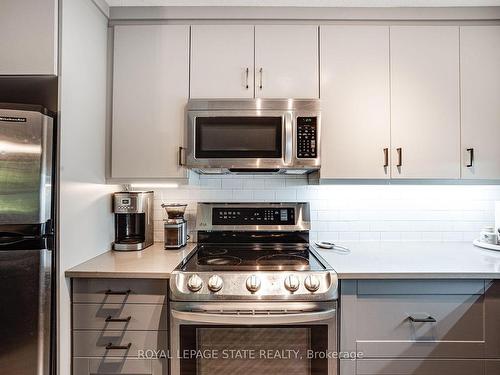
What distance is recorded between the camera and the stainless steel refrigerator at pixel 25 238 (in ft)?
3.87

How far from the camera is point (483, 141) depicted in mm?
1696

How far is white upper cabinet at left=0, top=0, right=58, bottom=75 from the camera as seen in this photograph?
1286mm

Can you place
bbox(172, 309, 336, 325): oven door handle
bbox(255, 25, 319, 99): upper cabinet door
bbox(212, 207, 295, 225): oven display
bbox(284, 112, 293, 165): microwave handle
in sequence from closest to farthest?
bbox(172, 309, 336, 325): oven door handle
bbox(284, 112, 293, 165): microwave handle
bbox(255, 25, 319, 99): upper cabinet door
bbox(212, 207, 295, 225): oven display

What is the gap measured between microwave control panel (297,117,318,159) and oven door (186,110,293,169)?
0.05 meters

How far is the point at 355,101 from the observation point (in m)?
1.71

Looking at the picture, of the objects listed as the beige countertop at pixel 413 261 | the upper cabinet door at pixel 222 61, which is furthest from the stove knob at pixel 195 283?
the upper cabinet door at pixel 222 61

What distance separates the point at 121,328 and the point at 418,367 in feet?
4.37

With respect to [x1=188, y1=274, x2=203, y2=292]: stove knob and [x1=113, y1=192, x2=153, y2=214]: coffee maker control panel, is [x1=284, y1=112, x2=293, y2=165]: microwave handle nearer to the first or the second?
[x1=188, y1=274, x2=203, y2=292]: stove knob

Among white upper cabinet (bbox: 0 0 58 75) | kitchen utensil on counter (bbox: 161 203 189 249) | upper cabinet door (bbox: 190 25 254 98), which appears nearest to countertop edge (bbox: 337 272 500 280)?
kitchen utensil on counter (bbox: 161 203 189 249)

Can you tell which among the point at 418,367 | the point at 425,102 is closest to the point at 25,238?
the point at 418,367

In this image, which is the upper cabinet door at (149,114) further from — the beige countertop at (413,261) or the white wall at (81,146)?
the beige countertop at (413,261)

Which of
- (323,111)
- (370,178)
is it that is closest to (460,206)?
(370,178)

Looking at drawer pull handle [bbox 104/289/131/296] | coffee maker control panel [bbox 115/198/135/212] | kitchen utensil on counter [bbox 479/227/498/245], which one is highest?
coffee maker control panel [bbox 115/198/135/212]

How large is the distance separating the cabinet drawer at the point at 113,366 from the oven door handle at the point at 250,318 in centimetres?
30
